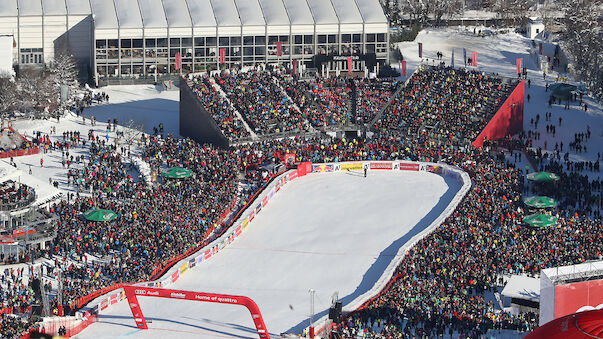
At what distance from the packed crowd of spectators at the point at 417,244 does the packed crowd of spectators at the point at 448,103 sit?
11 cm

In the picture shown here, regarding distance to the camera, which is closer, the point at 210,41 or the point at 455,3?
the point at 210,41

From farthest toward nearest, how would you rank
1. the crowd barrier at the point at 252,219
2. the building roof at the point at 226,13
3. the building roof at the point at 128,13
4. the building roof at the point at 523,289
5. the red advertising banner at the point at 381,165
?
the building roof at the point at 226,13 → the building roof at the point at 128,13 → the red advertising banner at the point at 381,165 → the crowd barrier at the point at 252,219 → the building roof at the point at 523,289

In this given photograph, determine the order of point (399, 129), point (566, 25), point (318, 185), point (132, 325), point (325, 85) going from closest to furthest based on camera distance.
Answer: point (132, 325) → point (318, 185) → point (399, 129) → point (325, 85) → point (566, 25)

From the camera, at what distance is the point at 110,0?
335ft

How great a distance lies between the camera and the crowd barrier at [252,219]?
59594 mm

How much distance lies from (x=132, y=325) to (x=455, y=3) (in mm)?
75073

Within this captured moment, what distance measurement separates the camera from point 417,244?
6619cm

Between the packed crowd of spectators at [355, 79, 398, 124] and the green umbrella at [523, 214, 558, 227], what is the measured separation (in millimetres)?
21706

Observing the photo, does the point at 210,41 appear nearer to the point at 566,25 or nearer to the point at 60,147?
the point at 60,147

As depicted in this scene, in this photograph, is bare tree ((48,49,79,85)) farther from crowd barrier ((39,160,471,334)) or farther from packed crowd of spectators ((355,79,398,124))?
crowd barrier ((39,160,471,334))

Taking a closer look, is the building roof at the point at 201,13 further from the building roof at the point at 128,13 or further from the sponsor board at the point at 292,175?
the sponsor board at the point at 292,175

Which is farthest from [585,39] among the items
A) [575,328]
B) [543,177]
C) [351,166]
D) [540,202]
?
[575,328]

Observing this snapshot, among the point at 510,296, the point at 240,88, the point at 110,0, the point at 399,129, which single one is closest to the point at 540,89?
the point at 399,129

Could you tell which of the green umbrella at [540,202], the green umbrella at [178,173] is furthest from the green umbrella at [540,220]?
the green umbrella at [178,173]
